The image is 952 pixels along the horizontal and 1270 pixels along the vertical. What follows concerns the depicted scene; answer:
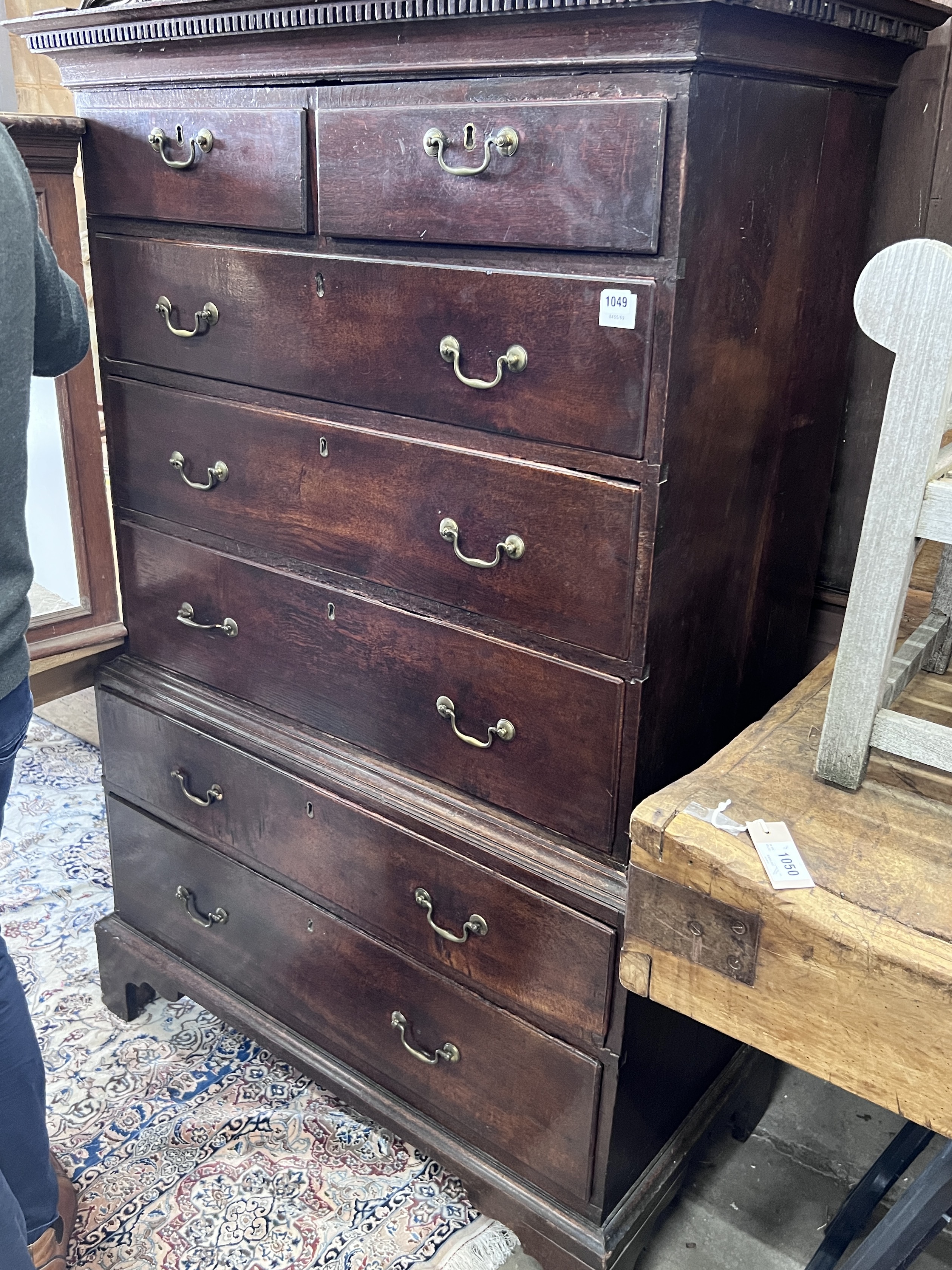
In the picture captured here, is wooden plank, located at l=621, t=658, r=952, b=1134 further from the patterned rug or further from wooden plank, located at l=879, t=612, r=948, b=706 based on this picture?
the patterned rug

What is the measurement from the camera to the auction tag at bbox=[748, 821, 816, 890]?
0.98 m

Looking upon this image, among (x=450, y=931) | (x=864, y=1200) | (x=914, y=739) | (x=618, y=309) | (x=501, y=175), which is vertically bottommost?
(x=864, y=1200)

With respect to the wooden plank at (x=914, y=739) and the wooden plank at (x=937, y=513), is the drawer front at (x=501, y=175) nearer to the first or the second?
the wooden plank at (x=937, y=513)

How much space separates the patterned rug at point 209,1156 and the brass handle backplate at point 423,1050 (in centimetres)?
27

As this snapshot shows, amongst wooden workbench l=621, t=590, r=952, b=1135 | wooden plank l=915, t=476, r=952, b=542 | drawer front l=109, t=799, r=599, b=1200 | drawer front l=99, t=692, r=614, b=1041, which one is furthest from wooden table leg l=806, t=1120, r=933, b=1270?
wooden plank l=915, t=476, r=952, b=542

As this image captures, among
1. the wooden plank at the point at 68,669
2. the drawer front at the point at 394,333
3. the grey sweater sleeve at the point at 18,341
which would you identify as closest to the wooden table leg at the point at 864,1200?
the drawer front at the point at 394,333

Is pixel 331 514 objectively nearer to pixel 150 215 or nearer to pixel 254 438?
pixel 254 438

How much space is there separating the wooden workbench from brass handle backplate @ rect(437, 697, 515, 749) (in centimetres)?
27

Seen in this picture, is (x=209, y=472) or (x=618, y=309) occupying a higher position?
(x=618, y=309)

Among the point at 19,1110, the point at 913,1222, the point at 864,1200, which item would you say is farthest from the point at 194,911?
the point at 913,1222

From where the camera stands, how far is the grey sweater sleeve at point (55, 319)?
1.30 m

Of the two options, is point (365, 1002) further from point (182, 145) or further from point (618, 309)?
point (182, 145)

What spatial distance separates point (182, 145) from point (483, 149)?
506 mm

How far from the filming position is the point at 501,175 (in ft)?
3.74
